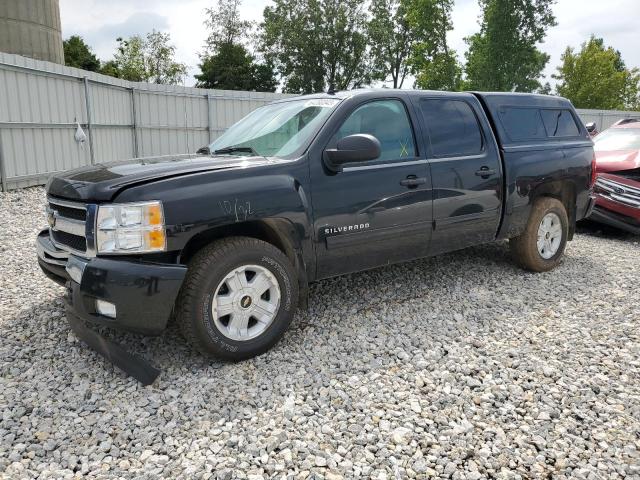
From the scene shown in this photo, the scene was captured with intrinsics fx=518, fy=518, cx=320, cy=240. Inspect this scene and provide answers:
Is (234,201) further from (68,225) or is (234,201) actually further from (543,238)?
(543,238)

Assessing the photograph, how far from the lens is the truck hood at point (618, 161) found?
772cm

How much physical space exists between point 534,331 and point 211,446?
2607 millimetres

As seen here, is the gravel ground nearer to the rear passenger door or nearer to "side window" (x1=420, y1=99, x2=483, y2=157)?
the rear passenger door

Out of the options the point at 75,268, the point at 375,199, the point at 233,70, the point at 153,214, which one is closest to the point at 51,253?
the point at 75,268

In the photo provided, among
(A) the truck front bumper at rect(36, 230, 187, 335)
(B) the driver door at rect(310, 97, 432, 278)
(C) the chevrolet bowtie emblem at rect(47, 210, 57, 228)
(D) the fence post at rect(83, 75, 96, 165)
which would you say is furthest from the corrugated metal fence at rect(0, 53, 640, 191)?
(B) the driver door at rect(310, 97, 432, 278)

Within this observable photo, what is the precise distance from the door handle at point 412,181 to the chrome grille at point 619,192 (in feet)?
16.1

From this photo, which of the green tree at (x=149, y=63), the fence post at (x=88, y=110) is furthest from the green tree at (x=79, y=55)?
the fence post at (x=88, y=110)

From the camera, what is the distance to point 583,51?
34.8m

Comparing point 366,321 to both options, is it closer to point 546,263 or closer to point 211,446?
point 211,446

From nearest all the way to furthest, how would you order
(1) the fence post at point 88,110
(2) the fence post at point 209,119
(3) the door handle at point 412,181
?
1. (3) the door handle at point 412,181
2. (1) the fence post at point 88,110
3. (2) the fence post at point 209,119

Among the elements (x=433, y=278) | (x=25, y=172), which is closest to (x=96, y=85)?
(x=25, y=172)

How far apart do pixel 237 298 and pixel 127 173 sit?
3.40ft

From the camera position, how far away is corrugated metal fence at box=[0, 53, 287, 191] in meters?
8.99

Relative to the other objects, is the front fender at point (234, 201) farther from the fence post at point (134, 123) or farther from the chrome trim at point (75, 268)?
the fence post at point (134, 123)
